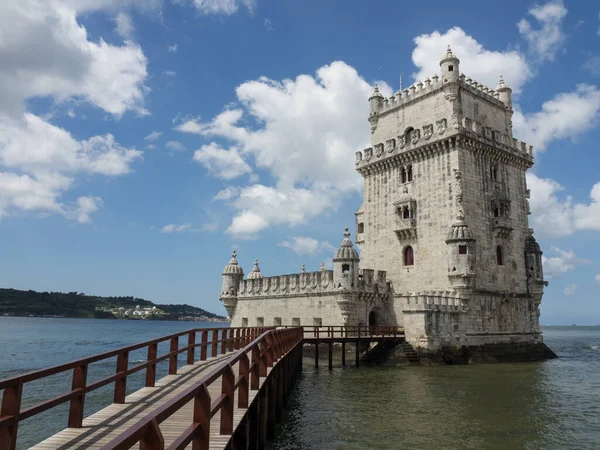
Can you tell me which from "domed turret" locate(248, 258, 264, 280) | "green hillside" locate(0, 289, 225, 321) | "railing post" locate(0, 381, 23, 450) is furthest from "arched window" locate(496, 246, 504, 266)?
"green hillside" locate(0, 289, 225, 321)

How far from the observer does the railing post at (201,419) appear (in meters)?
5.88

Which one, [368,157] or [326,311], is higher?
[368,157]

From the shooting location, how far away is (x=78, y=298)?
194 m

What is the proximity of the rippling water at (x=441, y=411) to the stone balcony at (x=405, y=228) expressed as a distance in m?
10.7

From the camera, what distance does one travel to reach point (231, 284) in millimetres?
45906

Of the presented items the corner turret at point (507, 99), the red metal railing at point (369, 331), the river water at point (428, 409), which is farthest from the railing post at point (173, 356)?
the corner turret at point (507, 99)

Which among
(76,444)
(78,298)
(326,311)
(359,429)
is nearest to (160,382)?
(76,444)

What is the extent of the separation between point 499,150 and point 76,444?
3613cm

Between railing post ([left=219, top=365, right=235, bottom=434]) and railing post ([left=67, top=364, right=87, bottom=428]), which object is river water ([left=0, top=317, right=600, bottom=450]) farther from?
railing post ([left=67, top=364, right=87, bottom=428])

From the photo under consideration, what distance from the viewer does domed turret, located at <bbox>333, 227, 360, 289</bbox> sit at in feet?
112

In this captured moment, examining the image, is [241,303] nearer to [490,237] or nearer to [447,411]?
[490,237]

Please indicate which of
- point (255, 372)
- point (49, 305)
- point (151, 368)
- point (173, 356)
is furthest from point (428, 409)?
point (49, 305)

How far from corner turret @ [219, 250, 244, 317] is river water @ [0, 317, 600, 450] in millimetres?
16497

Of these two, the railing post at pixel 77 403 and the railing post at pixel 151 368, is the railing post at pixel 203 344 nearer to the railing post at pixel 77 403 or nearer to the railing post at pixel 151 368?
the railing post at pixel 151 368
